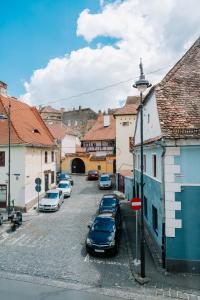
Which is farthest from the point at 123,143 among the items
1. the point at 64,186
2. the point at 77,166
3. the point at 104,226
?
the point at 104,226

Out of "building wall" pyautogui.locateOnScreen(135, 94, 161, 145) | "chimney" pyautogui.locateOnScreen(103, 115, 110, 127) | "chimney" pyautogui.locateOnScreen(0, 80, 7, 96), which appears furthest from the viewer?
"chimney" pyautogui.locateOnScreen(103, 115, 110, 127)

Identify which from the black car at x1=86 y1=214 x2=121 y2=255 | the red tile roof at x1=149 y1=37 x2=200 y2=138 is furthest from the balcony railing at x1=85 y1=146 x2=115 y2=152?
the red tile roof at x1=149 y1=37 x2=200 y2=138

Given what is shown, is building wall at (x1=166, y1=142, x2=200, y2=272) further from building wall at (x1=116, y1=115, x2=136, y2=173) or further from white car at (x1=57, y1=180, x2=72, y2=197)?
building wall at (x1=116, y1=115, x2=136, y2=173)

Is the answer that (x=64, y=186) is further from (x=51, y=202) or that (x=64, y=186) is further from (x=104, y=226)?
(x=104, y=226)

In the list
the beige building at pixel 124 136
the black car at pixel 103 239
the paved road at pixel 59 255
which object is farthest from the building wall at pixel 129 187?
the black car at pixel 103 239

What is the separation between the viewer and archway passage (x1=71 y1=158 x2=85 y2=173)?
47.2 metres

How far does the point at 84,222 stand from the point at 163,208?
29.7 ft

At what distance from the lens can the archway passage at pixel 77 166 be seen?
47.2m

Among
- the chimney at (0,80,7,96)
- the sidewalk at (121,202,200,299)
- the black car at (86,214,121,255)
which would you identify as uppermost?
the chimney at (0,80,7,96)

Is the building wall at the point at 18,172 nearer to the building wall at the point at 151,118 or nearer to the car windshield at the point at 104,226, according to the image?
the car windshield at the point at 104,226

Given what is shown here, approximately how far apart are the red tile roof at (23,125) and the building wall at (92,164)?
14615mm

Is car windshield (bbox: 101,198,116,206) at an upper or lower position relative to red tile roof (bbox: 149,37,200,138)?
lower

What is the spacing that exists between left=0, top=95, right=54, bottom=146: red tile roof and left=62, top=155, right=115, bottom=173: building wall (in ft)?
47.9

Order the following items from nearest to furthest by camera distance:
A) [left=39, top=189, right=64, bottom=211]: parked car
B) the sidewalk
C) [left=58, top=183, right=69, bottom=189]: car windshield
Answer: the sidewalk
[left=39, top=189, right=64, bottom=211]: parked car
[left=58, top=183, right=69, bottom=189]: car windshield
